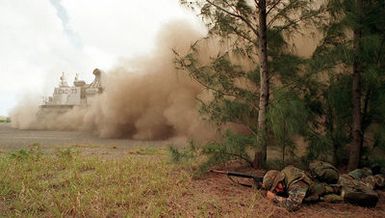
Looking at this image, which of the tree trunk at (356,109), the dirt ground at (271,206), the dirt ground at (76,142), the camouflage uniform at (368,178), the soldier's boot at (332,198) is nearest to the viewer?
the dirt ground at (271,206)

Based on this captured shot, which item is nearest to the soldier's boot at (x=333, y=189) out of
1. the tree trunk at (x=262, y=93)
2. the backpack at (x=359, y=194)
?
the backpack at (x=359, y=194)

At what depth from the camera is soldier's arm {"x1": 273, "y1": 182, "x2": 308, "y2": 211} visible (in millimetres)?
5806

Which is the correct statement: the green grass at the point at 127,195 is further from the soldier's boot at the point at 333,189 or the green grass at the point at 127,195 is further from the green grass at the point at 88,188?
the soldier's boot at the point at 333,189

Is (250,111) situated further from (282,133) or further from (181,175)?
(181,175)

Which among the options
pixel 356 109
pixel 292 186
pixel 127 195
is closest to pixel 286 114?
pixel 292 186

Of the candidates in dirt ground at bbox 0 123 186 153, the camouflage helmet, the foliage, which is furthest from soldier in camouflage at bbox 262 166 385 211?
dirt ground at bbox 0 123 186 153

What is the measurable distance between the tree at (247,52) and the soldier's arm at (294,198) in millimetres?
2325

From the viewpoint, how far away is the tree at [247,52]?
337 inches

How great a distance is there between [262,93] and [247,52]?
1.36m

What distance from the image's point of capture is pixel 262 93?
844cm

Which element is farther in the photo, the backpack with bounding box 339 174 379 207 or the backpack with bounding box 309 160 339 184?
the backpack with bounding box 309 160 339 184

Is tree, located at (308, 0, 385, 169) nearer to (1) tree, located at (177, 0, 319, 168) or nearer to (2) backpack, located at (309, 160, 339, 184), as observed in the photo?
(1) tree, located at (177, 0, 319, 168)

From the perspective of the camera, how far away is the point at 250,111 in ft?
29.9

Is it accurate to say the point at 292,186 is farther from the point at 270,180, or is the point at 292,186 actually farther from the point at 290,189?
the point at 270,180
